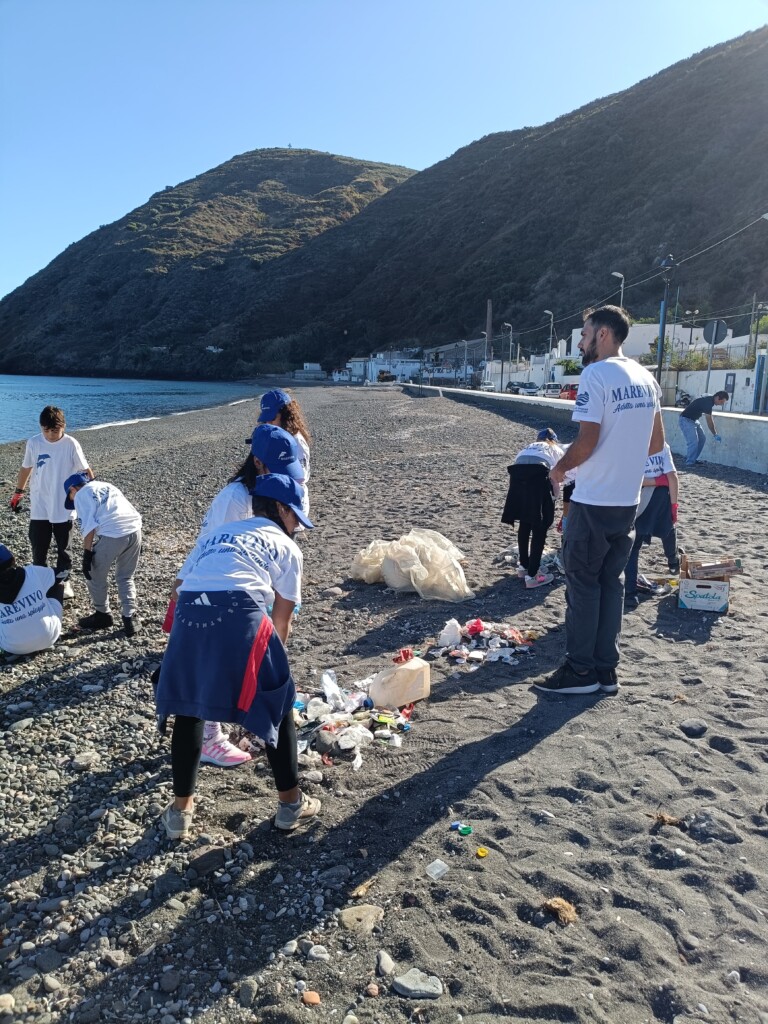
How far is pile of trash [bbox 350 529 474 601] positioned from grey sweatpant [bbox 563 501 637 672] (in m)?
1.82

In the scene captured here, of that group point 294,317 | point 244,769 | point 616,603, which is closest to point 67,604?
point 244,769

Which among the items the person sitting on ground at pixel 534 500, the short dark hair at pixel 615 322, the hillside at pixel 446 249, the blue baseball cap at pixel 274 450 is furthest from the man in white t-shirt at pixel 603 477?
the hillside at pixel 446 249

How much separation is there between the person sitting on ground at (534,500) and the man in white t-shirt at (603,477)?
2012mm

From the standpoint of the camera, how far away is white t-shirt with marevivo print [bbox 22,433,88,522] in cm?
557

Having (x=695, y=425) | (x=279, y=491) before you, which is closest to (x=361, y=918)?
(x=279, y=491)

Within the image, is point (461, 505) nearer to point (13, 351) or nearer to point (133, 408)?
point (133, 408)

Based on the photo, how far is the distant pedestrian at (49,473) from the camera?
555cm

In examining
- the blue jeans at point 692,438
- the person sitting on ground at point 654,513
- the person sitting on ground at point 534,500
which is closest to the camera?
the person sitting on ground at point 654,513

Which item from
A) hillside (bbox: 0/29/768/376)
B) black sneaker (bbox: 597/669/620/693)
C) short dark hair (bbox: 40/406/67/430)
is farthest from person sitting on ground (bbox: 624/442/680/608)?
hillside (bbox: 0/29/768/376)

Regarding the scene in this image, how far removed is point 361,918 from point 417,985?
0.33 m

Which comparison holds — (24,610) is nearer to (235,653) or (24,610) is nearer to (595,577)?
(235,653)

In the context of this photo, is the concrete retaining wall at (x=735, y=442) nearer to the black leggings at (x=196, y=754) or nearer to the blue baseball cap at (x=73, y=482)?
the blue baseball cap at (x=73, y=482)

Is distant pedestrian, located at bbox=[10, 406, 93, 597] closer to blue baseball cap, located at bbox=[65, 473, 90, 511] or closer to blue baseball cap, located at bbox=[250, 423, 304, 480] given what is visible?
blue baseball cap, located at bbox=[65, 473, 90, 511]

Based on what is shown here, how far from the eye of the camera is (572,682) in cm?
388
